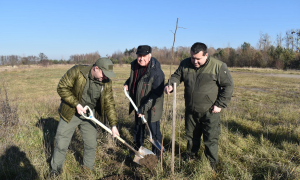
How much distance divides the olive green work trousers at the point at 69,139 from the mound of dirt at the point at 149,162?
81cm

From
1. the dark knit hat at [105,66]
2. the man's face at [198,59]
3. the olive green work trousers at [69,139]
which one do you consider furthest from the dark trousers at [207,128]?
the olive green work trousers at [69,139]

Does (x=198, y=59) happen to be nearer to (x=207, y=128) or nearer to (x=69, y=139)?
(x=207, y=128)

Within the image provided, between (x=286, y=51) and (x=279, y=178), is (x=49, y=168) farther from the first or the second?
(x=286, y=51)

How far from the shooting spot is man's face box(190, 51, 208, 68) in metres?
2.64

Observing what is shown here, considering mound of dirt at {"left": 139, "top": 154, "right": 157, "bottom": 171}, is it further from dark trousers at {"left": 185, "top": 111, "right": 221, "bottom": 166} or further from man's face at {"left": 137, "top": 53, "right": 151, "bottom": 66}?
man's face at {"left": 137, "top": 53, "right": 151, "bottom": 66}

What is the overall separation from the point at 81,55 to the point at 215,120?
257 ft

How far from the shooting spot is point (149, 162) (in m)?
2.65

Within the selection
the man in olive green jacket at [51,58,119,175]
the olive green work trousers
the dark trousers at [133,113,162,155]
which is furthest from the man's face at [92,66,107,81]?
the dark trousers at [133,113,162,155]

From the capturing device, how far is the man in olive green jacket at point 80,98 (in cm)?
259

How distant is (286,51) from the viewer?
37.7 m

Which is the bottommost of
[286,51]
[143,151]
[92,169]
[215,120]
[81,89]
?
[92,169]

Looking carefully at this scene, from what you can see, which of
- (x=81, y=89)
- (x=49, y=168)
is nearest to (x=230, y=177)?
(x=81, y=89)

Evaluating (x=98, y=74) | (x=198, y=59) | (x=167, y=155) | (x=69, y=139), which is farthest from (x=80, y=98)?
(x=198, y=59)

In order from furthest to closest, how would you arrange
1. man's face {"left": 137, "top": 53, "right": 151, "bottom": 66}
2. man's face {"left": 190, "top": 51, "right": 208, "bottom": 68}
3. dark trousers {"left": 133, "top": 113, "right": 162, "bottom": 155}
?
1. dark trousers {"left": 133, "top": 113, "right": 162, "bottom": 155}
2. man's face {"left": 137, "top": 53, "right": 151, "bottom": 66}
3. man's face {"left": 190, "top": 51, "right": 208, "bottom": 68}
